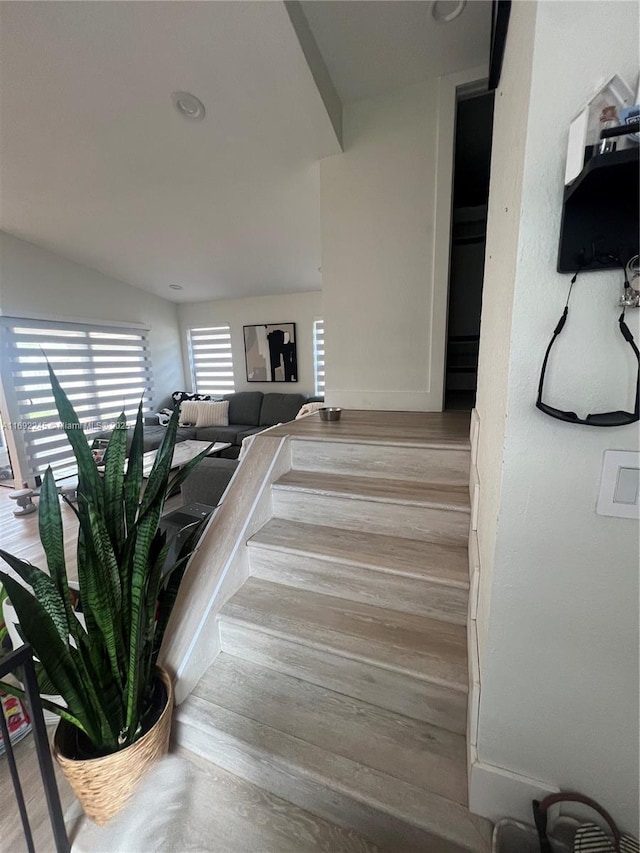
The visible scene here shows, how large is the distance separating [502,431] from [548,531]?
0.71ft

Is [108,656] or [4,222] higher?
[4,222]

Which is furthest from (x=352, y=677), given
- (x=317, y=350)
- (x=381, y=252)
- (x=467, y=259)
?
(x=317, y=350)

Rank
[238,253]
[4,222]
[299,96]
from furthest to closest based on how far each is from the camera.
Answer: [238,253] → [4,222] → [299,96]

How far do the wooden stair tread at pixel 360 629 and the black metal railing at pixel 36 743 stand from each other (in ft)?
1.85

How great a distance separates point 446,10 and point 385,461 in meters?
2.20

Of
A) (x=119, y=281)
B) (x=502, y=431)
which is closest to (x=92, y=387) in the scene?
(x=119, y=281)

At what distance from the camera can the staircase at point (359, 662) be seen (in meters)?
0.96

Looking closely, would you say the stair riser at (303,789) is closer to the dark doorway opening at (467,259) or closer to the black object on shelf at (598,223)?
the black object on shelf at (598,223)

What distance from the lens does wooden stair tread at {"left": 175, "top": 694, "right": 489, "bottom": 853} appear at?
2.94ft

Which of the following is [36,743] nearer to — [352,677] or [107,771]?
[107,771]

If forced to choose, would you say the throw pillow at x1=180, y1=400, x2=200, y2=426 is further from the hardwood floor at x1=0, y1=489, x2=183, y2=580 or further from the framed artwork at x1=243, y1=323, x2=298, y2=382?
the hardwood floor at x1=0, y1=489, x2=183, y2=580

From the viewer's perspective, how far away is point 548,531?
700mm

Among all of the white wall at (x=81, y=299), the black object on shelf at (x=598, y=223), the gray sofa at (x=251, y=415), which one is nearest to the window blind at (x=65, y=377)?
the white wall at (x=81, y=299)

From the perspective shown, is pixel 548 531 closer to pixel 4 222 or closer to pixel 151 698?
pixel 151 698
